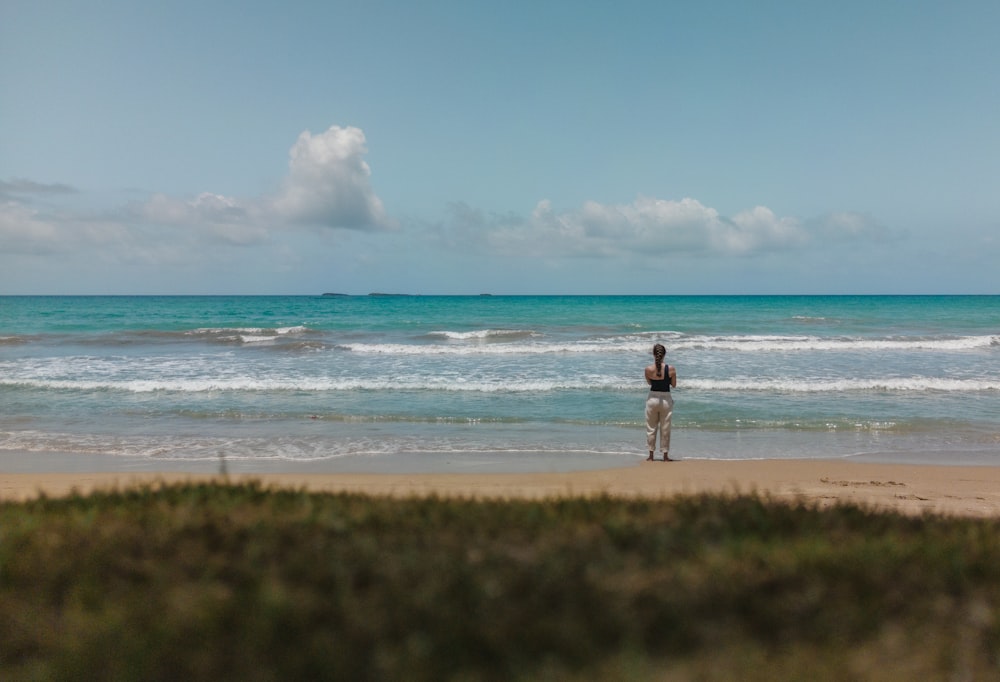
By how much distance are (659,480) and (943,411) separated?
9.80m

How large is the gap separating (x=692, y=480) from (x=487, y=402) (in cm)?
755

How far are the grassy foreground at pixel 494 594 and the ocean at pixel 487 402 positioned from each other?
7.31 meters

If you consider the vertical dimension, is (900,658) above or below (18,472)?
above

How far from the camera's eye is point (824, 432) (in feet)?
45.7

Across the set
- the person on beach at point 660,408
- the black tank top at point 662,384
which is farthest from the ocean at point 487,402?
the black tank top at point 662,384

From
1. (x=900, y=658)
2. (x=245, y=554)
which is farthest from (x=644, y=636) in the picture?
(x=245, y=554)

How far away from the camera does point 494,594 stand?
307cm

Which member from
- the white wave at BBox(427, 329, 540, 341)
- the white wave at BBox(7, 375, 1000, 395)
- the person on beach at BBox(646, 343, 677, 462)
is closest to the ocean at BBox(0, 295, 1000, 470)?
the white wave at BBox(7, 375, 1000, 395)

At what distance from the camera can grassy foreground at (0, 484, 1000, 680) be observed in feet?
8.91

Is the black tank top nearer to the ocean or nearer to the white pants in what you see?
the white pants

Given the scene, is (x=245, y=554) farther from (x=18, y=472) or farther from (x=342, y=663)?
(x=18, y=472)

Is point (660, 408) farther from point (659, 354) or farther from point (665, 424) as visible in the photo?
point (659, 354)

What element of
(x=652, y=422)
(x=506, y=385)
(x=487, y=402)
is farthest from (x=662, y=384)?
(x=506, y=385)

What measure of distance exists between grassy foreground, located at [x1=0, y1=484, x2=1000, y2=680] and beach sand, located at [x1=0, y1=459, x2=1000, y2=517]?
16.1 ft
